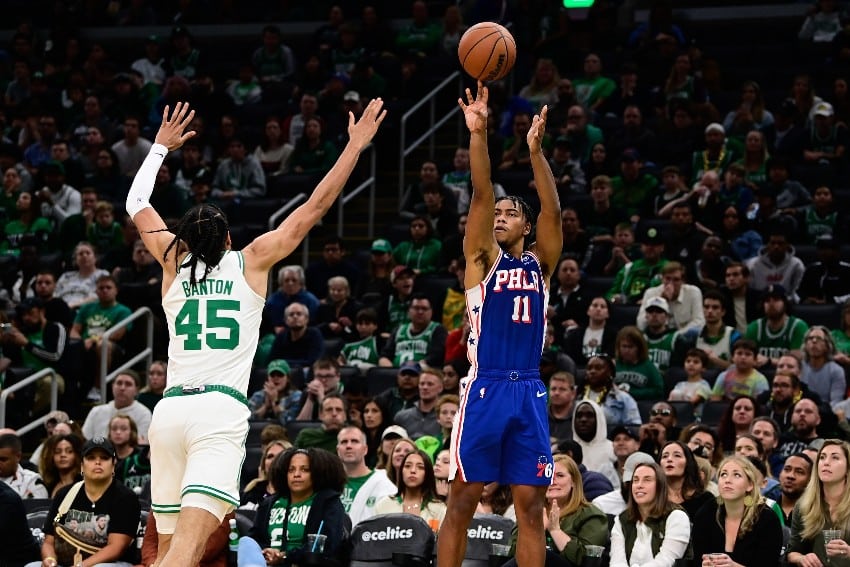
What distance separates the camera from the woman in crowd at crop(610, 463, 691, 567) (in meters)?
10.1

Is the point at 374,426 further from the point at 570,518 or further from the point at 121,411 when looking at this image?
the point at 570,518

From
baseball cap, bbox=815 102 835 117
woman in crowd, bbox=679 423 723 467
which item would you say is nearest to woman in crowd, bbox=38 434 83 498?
woman in crowd, bbox=679 423 723 467

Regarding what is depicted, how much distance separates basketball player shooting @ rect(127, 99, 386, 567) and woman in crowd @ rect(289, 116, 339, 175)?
11.0 m

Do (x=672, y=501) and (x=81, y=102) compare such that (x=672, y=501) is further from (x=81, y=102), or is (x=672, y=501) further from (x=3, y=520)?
(x=81, y=102)

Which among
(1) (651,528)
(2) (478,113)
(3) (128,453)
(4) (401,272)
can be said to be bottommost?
(1) (651,528)

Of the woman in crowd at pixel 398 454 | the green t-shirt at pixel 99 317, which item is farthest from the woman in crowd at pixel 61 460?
the green t-shirt at pixel 99 317

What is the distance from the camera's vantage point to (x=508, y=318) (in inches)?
310

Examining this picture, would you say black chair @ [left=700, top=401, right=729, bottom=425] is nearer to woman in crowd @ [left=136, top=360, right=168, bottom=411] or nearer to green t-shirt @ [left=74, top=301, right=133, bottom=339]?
woman in crowd @ [left=136, top=360, right=168, bottom=411]

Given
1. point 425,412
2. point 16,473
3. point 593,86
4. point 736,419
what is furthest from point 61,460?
point 593,86

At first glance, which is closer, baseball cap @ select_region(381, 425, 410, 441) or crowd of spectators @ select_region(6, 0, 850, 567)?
crowd of spectators @ select_region(6, 0, 850, 567)

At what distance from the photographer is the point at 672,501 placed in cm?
1048

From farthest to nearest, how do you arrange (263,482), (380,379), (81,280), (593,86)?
(593,86) < (81,280) < (380,379) < (263,482)

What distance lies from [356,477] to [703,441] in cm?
289

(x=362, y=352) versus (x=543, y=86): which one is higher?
(x=543, y=86)
